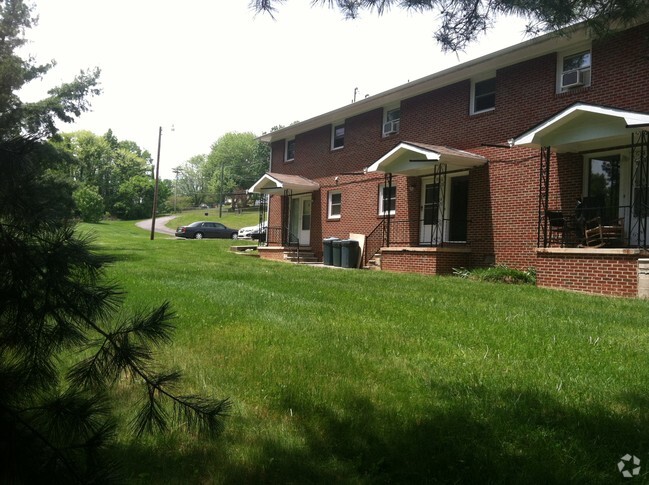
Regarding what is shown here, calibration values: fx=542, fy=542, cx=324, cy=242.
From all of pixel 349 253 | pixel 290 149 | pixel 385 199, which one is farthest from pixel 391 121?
pixel 290 149

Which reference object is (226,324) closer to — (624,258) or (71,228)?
→ (71,228)

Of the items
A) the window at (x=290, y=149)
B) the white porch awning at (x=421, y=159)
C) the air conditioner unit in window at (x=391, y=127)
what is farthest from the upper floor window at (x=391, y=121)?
the window at (x=290, y=149)

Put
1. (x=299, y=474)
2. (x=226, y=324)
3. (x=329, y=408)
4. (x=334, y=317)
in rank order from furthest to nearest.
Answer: (x=334, y=317), (x=226, y=324), (x=329, y=408), (x=299, y=474)

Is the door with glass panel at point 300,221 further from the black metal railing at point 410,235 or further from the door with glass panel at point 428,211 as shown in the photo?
the door with glass panel at point 428,211

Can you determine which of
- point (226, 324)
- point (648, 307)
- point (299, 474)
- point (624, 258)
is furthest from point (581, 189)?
point (299, 474)

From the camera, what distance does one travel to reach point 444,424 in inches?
127

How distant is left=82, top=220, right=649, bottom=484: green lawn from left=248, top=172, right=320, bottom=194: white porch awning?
42.6 ft

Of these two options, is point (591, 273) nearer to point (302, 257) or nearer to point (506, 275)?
point (506, 275)

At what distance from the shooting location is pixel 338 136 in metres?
19.8

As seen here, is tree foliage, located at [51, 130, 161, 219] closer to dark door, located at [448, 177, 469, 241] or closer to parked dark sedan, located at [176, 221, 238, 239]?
parked dark sedan, located at [176, 221, 238, 239]

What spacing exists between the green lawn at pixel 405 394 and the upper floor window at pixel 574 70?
6793 millimetres

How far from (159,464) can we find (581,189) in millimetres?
11395

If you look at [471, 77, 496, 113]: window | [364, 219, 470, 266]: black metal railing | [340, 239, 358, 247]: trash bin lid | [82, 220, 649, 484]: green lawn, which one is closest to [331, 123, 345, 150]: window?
[364, 219, 470, 266]: black metal railing

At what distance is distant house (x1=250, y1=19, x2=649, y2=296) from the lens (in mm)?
10695
